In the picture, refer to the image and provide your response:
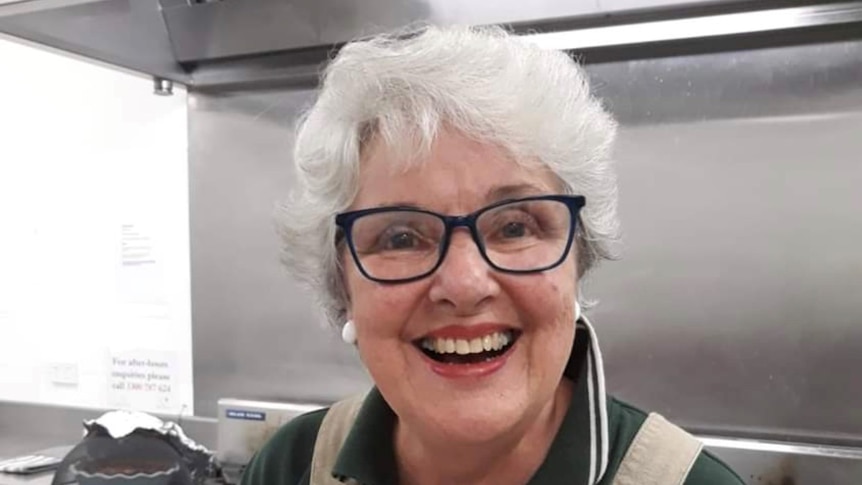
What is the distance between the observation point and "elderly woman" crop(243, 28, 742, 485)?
2.40ft

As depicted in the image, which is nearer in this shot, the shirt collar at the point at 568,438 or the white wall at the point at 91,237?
the shirt collar at the point at 568,438

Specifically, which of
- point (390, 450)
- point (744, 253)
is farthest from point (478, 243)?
point (744, 253)

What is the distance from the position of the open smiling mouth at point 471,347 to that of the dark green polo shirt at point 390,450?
5.1 inches

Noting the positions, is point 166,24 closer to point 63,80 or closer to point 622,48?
point 63,80

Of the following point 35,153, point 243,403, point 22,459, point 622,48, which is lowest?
point 22,459

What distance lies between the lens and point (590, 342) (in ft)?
2.78

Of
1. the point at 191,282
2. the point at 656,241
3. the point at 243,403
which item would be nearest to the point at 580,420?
the point at 656,241

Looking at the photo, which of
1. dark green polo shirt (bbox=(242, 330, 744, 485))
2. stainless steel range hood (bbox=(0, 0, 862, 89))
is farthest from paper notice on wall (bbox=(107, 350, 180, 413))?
dark green polo shirt (bbox=(242, 330, 744, 485))

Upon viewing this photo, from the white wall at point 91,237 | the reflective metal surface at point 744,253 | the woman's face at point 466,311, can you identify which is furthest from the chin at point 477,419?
the white wall at point 91,237

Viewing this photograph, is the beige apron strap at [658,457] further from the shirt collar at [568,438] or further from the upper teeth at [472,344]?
the upper teeth at [472,344]

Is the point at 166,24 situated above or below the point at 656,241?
above

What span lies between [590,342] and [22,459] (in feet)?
4.32

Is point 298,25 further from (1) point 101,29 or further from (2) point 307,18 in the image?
(1) point 101,29

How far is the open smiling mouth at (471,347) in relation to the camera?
0.74 metres
